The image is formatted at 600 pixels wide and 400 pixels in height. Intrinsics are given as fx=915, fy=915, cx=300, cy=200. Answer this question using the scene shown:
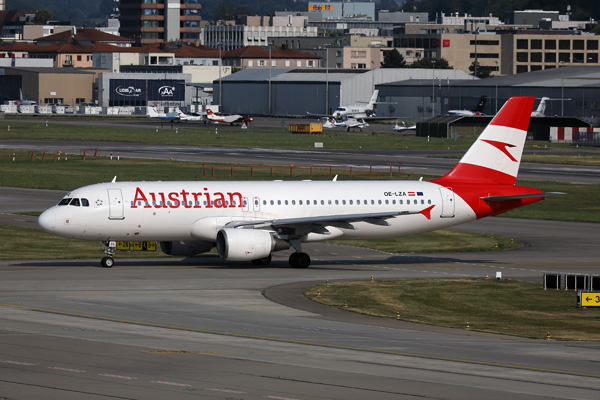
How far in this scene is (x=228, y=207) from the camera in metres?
46.7

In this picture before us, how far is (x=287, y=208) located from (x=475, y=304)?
514 inches

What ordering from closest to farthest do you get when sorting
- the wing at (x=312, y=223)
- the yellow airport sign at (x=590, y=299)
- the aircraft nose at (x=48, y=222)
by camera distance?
the yellow airport sign at (x=590, y=299) < the aircraft nose at (x=48, y=222) < the wing at (x=312, y=223)

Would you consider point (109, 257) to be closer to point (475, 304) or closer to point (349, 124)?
point (475, 304)

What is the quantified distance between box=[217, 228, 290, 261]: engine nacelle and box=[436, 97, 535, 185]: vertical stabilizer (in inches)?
472

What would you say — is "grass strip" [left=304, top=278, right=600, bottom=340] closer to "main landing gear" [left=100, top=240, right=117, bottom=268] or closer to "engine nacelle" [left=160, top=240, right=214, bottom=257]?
"engine nacelle" [left=160, top=240, right=214, bottom=257]

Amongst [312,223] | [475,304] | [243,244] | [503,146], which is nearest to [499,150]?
[503,146]

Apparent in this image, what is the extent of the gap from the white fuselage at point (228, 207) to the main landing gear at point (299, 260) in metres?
0.96

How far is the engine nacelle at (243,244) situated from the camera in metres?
44.0

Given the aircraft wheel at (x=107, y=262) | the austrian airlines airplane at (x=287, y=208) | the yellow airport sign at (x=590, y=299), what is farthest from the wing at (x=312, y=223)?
the yellow airport sign at (x=590, y=299)

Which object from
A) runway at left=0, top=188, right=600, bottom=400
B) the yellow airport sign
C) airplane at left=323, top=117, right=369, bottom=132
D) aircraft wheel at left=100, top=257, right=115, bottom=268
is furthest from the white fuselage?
airplane at left=323, top=117, right=369, bottom=132

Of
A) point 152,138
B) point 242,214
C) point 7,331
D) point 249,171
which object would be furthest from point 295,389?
point 152,138

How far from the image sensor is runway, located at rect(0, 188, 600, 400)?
2258 cm

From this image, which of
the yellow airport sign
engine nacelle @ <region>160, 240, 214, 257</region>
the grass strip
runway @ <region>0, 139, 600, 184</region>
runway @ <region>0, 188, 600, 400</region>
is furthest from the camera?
runway @ <region>0, 139, 600, 184</region>

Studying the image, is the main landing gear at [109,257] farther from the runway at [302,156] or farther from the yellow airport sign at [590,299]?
the runway at [302,156]
